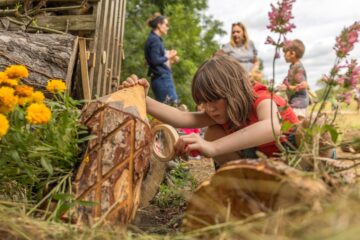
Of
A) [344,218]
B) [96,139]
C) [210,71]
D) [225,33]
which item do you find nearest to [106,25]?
[210,71]

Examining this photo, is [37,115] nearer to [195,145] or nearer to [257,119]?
[195,145]

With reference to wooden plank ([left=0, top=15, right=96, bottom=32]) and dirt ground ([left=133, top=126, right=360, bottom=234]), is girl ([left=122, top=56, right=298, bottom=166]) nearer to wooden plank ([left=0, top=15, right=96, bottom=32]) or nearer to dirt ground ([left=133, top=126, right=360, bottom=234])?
dirt ground ([left=133, top=126, right=360, bottom=234])

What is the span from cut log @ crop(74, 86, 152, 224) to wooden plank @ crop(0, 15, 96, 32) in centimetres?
285

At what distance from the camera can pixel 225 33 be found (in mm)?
15234

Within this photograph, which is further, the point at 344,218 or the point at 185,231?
the point at 185,231

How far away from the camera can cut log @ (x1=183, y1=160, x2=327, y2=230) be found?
1222 mm

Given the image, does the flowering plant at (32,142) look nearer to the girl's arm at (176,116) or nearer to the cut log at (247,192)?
the cut log at (247,192)

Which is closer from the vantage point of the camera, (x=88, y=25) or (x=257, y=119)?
(x=257, y=119)

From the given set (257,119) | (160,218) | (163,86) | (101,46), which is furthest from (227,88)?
(163,86)

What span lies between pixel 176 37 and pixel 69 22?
27.5ft

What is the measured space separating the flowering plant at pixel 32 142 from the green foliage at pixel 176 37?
901 centimetres

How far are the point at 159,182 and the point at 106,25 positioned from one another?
Result: 2751mm

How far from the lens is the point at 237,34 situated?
20.2ft

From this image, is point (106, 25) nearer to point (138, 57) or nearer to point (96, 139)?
point (96, 139)
